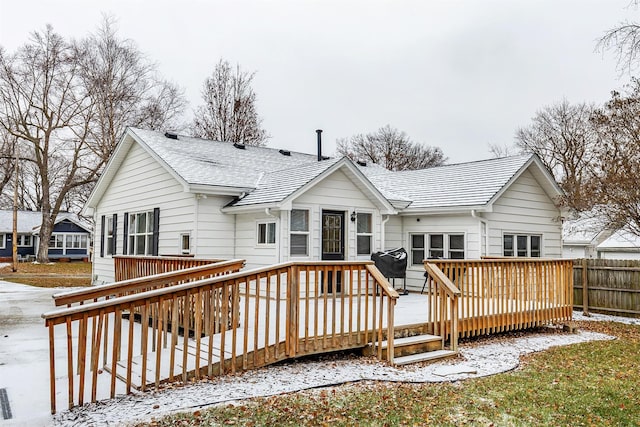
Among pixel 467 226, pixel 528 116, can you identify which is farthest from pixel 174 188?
pixel 528 116

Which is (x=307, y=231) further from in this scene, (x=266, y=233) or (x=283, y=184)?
(x=283, y=184)

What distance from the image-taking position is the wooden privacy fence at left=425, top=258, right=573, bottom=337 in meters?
7.39

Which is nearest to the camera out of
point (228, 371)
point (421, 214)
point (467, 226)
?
point (228, 371)

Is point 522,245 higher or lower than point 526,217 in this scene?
lower

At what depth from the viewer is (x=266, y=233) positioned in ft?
35.5

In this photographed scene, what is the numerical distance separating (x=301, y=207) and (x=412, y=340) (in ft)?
15.5

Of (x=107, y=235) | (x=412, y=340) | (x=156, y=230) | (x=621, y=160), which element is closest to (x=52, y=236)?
(x=107, y=235)

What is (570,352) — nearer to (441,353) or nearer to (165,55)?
(441,353)

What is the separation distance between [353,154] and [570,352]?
3266cm

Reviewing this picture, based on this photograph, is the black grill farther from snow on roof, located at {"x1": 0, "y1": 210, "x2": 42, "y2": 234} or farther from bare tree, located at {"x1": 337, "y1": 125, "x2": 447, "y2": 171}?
snow on roof, located at {"x1": 0, "y1": 210, "x2": 42, "y2": 234}

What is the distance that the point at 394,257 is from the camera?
1152 cm

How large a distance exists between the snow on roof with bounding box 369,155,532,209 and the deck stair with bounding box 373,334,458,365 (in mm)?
6008

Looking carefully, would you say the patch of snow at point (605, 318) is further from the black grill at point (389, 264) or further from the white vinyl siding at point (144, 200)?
the white vinyl siding at point (144, 200)

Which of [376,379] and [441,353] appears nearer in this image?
[376,379]
